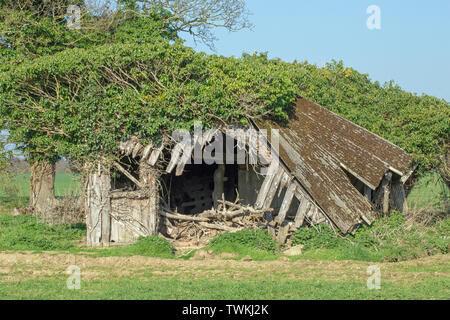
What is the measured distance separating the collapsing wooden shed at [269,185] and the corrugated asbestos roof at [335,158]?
0.04 m

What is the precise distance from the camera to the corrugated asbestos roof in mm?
17203

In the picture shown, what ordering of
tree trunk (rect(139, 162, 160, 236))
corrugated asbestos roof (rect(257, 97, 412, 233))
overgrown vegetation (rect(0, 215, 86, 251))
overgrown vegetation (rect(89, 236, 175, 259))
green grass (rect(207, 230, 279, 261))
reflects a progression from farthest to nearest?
tree trunk (rect(139, 162, 160, 236))
corrugated asbestos roof (rect(257, 97, 412, 233))
overgrown vegetation (rect(0, 215, 86, 251))
green grass (rect(207, 230, 279, 261))
overgrown vegetation (rect(89, 236, 175, 259))

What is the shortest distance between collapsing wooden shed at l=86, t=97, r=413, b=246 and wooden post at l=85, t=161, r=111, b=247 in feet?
0.10

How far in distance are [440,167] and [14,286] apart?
16.5m

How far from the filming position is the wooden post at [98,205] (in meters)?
17.6

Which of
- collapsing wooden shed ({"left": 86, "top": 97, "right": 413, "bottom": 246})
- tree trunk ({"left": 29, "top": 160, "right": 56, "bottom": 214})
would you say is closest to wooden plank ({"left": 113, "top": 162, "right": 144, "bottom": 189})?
collapsing wooden shed ({"left": 86, "top": 97, "right": 413, "bottom": 246})

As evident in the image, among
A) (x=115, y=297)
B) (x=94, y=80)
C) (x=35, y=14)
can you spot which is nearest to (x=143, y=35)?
(x=35, y=14)

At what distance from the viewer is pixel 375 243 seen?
667 inches

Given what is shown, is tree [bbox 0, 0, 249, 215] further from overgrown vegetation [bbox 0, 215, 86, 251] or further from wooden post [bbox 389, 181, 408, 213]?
wooden post [bbox 389, 181, 408, 213]

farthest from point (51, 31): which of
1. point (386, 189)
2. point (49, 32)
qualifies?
point (386, 189)

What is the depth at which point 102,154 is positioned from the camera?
58.0ft

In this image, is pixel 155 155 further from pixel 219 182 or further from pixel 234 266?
pixel 219 182

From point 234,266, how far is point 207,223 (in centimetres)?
446

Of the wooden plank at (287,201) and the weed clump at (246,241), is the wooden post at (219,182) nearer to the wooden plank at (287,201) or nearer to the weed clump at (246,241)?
the weed clump at (246,241)
